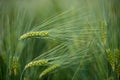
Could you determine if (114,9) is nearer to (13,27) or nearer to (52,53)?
(52,53)

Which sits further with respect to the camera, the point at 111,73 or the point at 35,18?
the point at 35,18

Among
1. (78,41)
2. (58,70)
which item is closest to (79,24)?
(78,41)

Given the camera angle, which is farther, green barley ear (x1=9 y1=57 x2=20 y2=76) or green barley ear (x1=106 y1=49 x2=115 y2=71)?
green barley ear (x1=9 y1=57 x2=20 y2=76)

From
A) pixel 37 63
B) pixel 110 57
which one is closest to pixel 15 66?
pixel 37 63

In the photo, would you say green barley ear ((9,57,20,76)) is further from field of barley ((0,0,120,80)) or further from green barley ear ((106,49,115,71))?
green barley ear ((106,49,115,71))

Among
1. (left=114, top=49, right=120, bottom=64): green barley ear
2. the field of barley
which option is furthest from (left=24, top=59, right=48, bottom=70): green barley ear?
(left=114, top=49, right=120, bottom=64): green barley ear

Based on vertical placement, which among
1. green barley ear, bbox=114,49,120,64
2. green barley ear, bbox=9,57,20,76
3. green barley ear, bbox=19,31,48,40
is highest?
green barley ear, bbox=19,31,48,40

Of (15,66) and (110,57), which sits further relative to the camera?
(15,66)

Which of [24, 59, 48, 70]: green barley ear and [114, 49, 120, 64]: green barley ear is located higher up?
[24, 59, 48, 70]: green barley ear

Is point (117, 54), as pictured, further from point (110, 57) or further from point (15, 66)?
point (15, 66)
